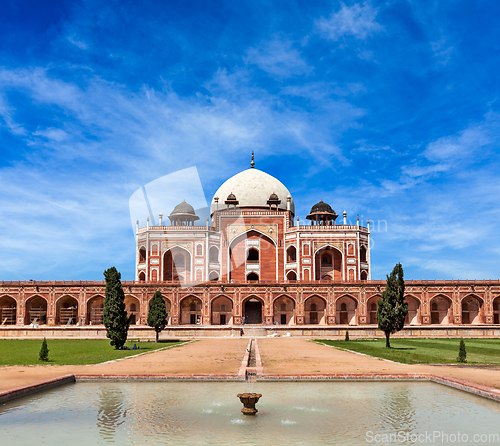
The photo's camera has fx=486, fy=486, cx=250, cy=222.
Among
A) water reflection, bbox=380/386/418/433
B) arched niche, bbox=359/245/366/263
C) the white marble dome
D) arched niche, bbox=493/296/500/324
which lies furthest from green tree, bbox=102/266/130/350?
arched niche, bbox=493/296/500/324

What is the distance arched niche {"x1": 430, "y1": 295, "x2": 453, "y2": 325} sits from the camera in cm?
4228

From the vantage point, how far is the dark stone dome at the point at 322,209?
4910 cm

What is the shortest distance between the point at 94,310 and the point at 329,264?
73.8ft

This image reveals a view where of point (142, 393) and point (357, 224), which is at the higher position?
point (357, 224)

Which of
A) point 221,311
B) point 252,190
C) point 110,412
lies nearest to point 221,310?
point 221,311

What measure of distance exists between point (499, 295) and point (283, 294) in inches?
723

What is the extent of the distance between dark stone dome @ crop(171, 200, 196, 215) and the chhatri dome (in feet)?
10.3

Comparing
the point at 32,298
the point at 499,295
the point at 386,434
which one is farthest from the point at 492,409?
the point at 32,298

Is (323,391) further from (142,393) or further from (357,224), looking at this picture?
(357,224)

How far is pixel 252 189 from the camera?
178 feet

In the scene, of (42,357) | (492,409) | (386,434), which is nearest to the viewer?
(386,434)

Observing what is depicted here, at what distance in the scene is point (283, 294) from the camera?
41156mm

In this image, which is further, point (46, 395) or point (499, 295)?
point (499, 295)

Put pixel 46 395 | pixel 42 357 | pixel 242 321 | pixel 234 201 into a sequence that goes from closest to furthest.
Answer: pixel 46 395 < pixel 42 357 < pixel 242 321 < pixel 234 201
